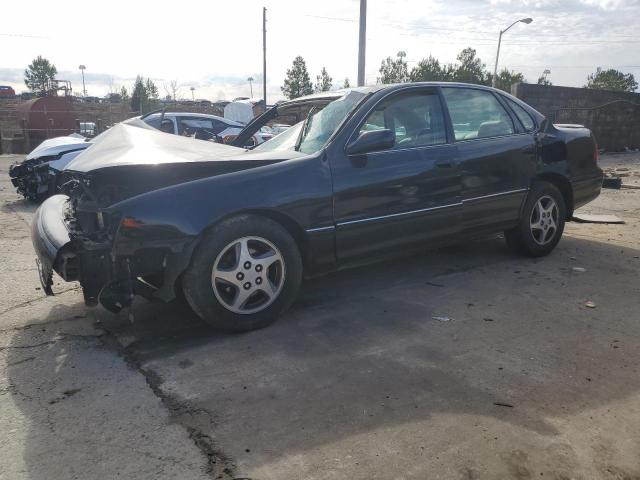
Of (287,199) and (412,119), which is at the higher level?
(412,119)

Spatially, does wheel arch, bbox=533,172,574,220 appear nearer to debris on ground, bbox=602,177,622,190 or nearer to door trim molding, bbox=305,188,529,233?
door trim molding, bbox=305,188,529,233

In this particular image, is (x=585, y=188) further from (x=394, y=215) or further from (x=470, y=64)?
(x=470, y=64)

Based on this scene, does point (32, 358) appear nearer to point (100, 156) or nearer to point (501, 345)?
point (100, 156)

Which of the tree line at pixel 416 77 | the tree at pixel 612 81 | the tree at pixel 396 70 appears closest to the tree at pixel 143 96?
the tree line at pixel 416 77

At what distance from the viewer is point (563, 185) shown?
5.29 metres

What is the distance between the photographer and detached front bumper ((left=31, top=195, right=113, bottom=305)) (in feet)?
10.5

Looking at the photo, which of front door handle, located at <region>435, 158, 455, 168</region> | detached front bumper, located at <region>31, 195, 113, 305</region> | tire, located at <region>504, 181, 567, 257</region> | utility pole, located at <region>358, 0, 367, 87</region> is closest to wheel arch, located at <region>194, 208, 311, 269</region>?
detached front bumper, located at <region>31, 195, 113, 305</region>

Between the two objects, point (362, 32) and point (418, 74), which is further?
point (418, 74)

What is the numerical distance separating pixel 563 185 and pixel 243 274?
368 cm

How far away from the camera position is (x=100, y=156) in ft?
12.3

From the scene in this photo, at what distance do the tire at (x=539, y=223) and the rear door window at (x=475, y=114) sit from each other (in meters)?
0.72

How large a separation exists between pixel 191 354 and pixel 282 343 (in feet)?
1.90

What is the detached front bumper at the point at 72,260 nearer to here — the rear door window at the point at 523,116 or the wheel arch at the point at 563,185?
the rear door window at the point at 523,116

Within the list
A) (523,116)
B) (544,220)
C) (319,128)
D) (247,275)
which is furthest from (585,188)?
(247,275)
